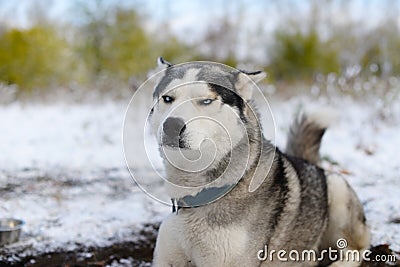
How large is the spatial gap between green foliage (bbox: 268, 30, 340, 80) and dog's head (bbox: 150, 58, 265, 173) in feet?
41.8

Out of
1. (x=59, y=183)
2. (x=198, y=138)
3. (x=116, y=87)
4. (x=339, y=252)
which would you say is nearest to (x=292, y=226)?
(x=339, y=252)

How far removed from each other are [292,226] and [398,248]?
0.97 m

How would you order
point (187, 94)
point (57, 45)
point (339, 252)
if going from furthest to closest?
point (57, 45) < point (339, 252) < point (187, 94)

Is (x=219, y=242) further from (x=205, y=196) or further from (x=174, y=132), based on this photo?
(x=174, y=132)

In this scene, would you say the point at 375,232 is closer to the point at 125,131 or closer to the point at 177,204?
the point at 177,204

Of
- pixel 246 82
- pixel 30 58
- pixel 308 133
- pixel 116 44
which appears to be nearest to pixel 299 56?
pixel 116 44

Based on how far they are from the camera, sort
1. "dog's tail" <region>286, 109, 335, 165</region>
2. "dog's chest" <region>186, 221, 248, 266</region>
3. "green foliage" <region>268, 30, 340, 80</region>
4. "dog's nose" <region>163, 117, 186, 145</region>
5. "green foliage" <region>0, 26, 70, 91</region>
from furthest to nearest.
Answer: "green foliage" <region>268, 30, 340, 80</region>, "green foliage" <region>0, 26, 70, 91</region>, "dog's tail" <region>286, 109, 335, 165</region>, "dog's chest" <region>186, 221, 248, 266</region>, "dog's nose" <region>163, 117, 186, 145</region>

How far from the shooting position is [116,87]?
9.64 m

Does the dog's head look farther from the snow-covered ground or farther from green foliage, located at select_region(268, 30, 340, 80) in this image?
green foliage, located at select_region(268, 30, 340, 80)

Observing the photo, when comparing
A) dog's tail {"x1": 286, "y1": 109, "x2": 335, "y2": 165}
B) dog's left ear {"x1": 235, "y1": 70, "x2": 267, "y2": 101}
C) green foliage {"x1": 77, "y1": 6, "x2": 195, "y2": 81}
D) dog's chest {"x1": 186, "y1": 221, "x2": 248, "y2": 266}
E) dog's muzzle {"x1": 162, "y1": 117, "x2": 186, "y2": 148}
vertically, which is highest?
green foliage {"x1": 77, "y1": 6, "x2": 195, "y2": 81}

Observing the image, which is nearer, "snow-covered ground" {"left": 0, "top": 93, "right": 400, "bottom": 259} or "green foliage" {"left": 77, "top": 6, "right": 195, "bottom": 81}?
"snow-covered ground" {"left": 0, "top": 93, "right": 400, "bottom": 259}

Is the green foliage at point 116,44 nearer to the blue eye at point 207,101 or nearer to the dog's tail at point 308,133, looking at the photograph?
the dog's tail at point 308,133

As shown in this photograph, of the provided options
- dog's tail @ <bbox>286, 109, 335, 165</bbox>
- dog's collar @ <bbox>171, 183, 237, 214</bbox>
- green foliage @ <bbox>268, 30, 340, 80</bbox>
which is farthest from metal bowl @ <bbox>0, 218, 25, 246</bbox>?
green foliage @ <bbox>268, 30, 340, 80</bbox>

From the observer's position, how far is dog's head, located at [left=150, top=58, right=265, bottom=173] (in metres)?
2.02
